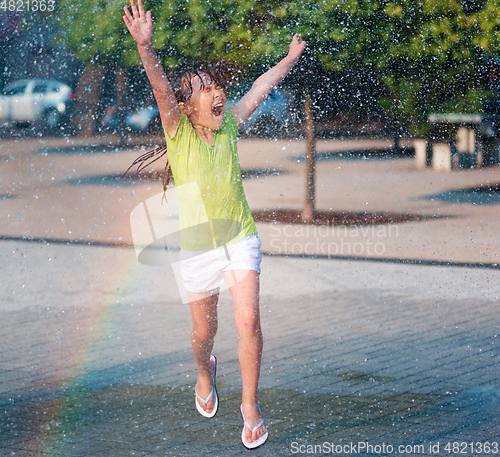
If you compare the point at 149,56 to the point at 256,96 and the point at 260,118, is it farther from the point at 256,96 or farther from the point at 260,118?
the point at 260,118

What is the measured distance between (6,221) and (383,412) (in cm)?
775

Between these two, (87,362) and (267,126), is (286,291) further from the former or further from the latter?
(267,126)

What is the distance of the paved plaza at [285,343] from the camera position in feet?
10.8

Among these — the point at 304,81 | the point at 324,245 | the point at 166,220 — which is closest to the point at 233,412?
the point at 324,245

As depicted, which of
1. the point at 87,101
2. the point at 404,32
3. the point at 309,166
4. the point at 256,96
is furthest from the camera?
the point at 87,101

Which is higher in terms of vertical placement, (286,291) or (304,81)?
(304,81)

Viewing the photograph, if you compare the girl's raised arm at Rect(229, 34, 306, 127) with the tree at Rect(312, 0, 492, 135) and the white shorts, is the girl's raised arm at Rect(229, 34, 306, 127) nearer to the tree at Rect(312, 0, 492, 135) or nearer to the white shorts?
the white shorts

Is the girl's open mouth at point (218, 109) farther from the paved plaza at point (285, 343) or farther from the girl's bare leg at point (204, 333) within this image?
the paved plaza at point (285, 343)

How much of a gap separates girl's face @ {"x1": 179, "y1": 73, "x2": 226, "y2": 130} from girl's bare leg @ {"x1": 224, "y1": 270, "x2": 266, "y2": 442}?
627mm

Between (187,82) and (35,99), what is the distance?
17.1 metres

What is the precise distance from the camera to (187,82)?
121 inches

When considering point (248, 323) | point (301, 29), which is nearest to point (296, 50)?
point (248, 323)

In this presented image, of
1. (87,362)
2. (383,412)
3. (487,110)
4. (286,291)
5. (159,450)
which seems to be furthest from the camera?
(487,110)

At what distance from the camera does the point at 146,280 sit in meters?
6.82
